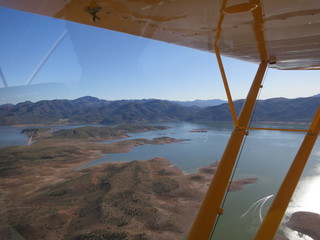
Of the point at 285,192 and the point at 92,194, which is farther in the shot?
the point at 92,194

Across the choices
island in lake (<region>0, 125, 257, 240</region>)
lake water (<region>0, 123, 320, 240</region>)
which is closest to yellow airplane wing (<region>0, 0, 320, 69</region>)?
lake water (<region>0, 123, 320, 240</region>)

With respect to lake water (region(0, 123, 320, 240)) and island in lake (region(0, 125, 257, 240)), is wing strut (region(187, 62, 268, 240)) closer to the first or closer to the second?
lake water (region(0, 123, 320, 240))

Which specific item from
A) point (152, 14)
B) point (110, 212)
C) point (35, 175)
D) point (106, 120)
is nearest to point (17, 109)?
point (35, 175)

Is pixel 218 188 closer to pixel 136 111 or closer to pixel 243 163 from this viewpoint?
pixel 243 163

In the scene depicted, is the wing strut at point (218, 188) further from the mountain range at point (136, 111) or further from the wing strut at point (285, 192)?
the mountain range at point (136, 111)

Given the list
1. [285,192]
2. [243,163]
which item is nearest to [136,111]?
[243,163]

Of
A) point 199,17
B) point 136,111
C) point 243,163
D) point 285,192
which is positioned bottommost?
point 243,163
